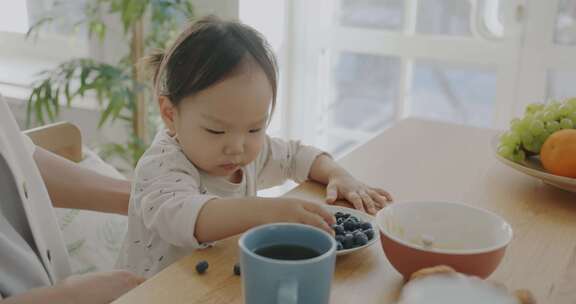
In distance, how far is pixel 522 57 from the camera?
2.40 m

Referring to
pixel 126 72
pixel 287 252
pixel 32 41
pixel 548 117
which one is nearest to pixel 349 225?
pixel 287 252

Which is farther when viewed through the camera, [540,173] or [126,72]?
→ [126,72]

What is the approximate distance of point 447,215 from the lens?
816mm

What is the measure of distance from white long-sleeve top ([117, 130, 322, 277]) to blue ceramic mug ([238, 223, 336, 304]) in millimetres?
→ 230

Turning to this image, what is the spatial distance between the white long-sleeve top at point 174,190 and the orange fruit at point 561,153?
387 mm

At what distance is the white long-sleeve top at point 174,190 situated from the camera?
870 millimetres

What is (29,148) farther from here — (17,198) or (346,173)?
(346,173)

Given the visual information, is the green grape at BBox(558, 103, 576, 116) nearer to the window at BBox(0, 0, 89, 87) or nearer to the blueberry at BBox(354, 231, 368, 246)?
the blueberry at BBox(354, 231, 368, 246)

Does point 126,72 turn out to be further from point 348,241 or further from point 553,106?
point 348,241

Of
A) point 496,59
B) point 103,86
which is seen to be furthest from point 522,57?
point 103,86

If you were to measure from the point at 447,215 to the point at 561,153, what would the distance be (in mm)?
319

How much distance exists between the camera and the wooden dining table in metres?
0.74

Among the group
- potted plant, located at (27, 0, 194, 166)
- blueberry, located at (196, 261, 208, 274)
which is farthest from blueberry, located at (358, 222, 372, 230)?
potted plant, located at (27, 0, 194, 166)

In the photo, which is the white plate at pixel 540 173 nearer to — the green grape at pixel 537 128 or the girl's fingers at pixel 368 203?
the green grape at pixel 537 128
